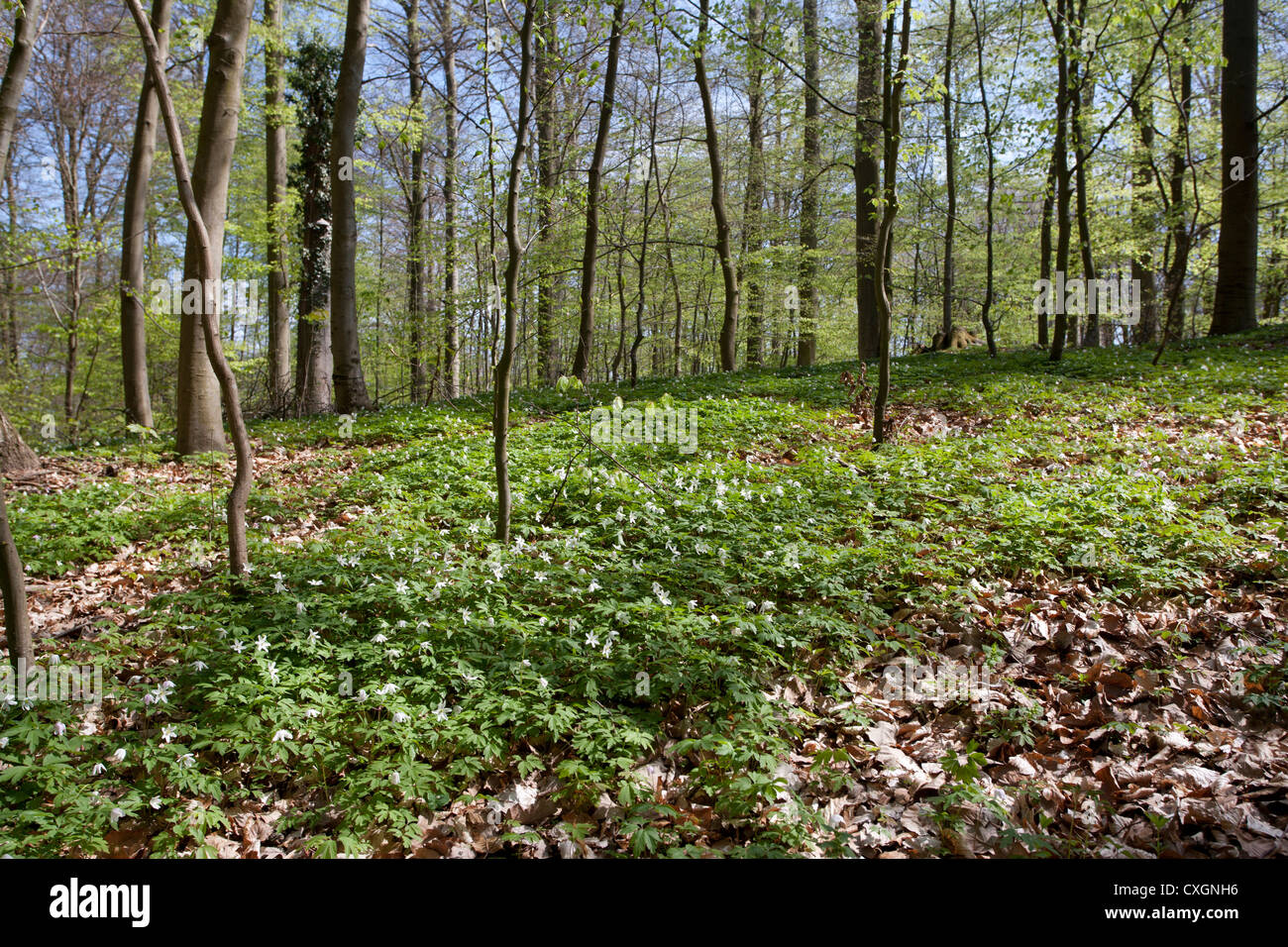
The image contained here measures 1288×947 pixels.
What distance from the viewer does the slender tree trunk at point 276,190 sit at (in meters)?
12.7

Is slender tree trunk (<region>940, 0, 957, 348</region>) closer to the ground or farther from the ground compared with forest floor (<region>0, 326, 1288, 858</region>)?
farther from the ground

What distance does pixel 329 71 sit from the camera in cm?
1380

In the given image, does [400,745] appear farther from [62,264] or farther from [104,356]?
[104,356]

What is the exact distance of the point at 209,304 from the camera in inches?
168

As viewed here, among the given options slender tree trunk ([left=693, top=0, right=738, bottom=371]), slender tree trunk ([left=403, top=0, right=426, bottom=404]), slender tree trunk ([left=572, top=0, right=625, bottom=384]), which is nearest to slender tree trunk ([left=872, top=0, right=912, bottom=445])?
slender tree trunk ([left=572, top=0, right=625, bottom=384])

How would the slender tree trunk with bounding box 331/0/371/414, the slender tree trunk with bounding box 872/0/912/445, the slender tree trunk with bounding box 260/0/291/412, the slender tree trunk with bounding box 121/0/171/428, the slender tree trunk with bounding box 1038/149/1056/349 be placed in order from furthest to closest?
the slender tree trunk with bounding box 260/0/291/412 → the slender tree trunk with bounding box 1038/149/1056/349 → the slender tree trunk with bounding box 121/0/171/428 → the slender tree trunk with bounding box 331/0/371/414 → the slender tree trunk with bounding box 872/0/912/445

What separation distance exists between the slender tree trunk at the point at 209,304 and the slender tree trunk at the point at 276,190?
9390 mm

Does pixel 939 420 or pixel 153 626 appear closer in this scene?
pixel 153 626

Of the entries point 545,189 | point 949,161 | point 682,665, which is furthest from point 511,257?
point 949,161

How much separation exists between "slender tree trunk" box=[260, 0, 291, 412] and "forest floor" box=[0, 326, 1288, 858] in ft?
25.8

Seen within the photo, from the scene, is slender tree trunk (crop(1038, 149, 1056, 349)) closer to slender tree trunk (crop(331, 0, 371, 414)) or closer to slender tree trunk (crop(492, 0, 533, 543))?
slender tree trunk (crop(492, 0, 533, 543))

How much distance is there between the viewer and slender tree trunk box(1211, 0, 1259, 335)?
42.0ft
